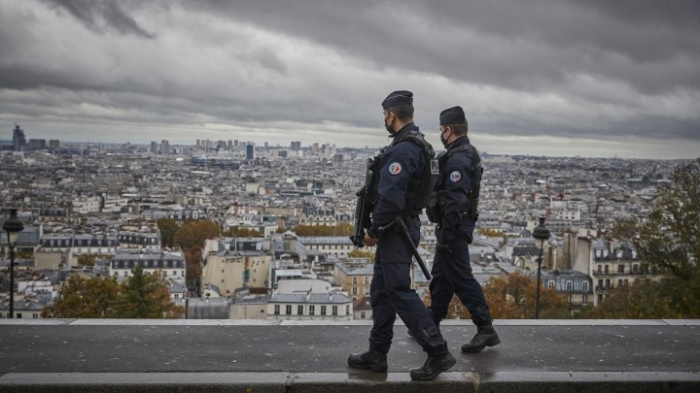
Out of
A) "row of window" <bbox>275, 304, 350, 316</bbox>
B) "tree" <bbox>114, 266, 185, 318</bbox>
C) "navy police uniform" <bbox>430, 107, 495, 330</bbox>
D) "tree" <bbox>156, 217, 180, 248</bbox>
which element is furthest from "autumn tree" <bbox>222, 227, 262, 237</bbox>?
"navy police uniform" <bbox>430, 107, 495, 330</bbox>

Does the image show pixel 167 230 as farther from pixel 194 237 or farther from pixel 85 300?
pixel 85 300

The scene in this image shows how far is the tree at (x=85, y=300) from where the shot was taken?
1650 inches

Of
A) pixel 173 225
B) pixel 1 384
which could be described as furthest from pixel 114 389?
pixel 173 225

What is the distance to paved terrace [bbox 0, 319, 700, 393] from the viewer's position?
6.39 meters

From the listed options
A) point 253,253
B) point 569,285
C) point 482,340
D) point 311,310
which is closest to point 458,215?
point 482,340

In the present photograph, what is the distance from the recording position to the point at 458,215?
23.9 feet

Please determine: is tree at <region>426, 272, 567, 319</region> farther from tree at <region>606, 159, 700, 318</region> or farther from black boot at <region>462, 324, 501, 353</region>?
black boot at <region>462, 324, 501, 353</region>

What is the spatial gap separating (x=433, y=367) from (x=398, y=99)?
2331 millimetres

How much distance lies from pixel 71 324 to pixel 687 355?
21.0ft

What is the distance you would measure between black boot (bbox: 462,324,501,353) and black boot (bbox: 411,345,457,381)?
2.86 feet

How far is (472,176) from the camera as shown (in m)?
7.57

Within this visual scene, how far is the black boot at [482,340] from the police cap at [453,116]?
2.04 m

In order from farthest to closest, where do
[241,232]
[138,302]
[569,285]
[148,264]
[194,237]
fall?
[241,232] < [194,237] < [148,264] < [569,285] < [138,302]

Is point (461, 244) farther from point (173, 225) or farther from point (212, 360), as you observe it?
point (173, 225)
